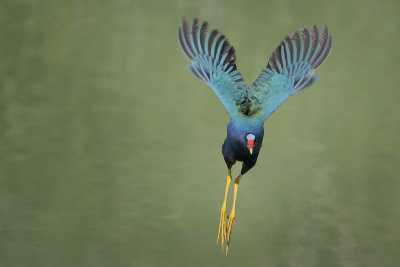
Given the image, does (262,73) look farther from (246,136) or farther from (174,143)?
(174,143)

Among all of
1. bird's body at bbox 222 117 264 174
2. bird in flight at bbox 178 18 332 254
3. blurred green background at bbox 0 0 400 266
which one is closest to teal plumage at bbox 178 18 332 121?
bird in flight at bbox 178 18 332 254

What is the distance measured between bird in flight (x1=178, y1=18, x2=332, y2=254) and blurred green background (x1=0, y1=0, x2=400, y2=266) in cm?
85

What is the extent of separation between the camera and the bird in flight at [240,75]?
15.4 feet

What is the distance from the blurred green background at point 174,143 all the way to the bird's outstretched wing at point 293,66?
121cm

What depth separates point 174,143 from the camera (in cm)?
731

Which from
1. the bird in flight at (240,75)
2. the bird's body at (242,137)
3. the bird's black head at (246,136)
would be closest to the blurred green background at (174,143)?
the bird in flight at (240,75)

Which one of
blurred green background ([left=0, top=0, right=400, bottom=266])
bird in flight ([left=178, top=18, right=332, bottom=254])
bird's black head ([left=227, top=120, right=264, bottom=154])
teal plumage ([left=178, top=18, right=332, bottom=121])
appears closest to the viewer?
bird's black head ([left=227, top=120, right=264, bottom=154])

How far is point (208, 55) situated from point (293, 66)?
0.47m

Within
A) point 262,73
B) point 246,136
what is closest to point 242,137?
point 246,136

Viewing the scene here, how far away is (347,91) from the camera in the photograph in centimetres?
886

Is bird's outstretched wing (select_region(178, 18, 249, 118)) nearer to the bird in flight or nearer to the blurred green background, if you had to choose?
the bird in flight

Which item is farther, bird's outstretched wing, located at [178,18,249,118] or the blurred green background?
the blurred green background

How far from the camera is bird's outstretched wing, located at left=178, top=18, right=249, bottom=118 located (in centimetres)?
488

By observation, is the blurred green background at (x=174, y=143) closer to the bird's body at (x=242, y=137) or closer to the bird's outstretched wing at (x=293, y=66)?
the bird's body at (x=242, y=137)
